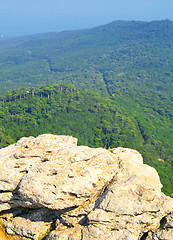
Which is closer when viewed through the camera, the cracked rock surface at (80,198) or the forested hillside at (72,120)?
the cracked rock surface at (80,198)

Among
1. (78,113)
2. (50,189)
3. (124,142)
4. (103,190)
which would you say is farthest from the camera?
(78,113)

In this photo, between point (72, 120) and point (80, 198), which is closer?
point (80, 198)

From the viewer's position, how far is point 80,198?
1805 cm

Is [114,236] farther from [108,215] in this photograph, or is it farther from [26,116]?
[26,116]

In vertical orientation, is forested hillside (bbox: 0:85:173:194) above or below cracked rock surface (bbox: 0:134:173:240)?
below

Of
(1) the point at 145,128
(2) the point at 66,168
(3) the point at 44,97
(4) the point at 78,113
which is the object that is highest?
(2) the point at 66,168

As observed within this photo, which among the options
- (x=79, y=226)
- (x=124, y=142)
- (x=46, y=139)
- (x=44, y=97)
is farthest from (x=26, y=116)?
(x=79, y=226)

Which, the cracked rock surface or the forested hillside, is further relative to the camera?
the forested hillside

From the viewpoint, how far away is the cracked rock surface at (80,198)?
674 inches

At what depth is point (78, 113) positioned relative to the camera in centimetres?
11462

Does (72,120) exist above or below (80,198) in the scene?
below

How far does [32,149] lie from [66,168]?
4.90 meters

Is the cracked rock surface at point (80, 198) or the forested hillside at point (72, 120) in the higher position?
the cracked rock surface at point (80, 198)

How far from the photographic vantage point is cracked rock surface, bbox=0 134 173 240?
17125mm
